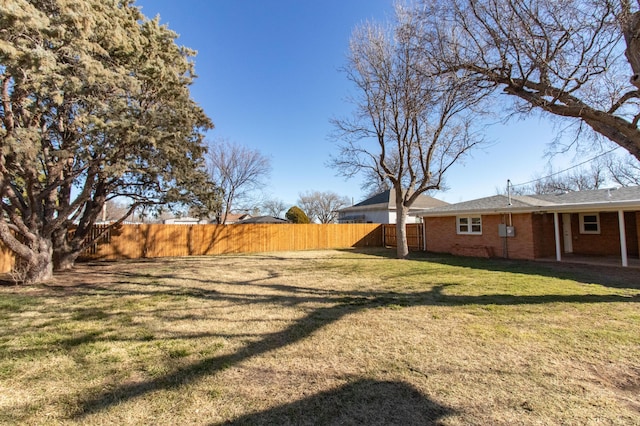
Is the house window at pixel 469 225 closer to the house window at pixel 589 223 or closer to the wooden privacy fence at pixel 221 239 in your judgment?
the house window at pixel 589 223

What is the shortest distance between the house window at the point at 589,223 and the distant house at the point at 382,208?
1166cm

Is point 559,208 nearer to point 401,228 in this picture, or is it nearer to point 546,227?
point 546,227

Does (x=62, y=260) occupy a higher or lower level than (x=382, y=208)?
lower

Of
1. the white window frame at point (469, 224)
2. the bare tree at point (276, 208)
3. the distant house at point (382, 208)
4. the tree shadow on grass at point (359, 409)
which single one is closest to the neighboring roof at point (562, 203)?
the white window frame at point (469, 224)

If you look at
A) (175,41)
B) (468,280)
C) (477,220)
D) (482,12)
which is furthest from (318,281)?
(477,220)

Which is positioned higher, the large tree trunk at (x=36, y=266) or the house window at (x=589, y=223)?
the house window at (x=589, y=223)

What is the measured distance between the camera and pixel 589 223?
519 inches

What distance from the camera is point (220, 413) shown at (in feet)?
8.24

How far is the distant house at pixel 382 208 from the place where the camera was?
83.6 ft

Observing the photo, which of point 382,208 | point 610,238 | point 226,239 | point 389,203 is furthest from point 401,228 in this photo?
point 382,208

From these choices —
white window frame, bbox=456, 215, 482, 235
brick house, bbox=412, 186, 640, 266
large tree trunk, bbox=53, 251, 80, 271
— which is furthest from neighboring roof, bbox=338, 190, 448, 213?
large tree trunk, bbox=53, 251, 80, 271

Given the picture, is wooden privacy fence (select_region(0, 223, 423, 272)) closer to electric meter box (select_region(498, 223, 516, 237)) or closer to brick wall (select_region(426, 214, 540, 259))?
brick wall (select_region(426, 214, 540, 259))

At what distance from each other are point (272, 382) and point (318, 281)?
5315 mm

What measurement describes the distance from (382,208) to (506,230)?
42.6 feet
